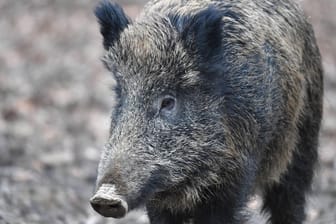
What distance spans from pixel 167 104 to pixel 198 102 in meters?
0.22

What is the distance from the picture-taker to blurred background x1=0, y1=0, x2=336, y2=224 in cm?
811

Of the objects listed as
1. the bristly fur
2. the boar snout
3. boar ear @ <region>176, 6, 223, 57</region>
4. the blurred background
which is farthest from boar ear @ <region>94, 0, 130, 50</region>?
the blurred background

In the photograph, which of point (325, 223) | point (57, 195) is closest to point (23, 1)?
point (57, 195)

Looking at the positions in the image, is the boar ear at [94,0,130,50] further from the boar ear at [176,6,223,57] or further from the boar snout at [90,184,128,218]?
the boar snout at [90,184,128,218]

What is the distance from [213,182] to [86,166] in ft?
13.9

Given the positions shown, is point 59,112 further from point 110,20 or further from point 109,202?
point 109,202

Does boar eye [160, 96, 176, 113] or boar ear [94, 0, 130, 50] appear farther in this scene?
boar ear [94, 0, 130, 50]

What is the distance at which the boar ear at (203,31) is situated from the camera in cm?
555

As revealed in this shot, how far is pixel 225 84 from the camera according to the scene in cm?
564

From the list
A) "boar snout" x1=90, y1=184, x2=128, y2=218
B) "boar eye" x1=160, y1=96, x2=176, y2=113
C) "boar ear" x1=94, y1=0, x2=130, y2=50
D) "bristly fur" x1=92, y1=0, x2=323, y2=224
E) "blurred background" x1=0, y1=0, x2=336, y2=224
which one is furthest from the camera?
"blurred background" x1=0, y1=0, x2=336, y2=224

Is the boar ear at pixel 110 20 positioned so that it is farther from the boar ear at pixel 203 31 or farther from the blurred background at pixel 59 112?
the blurred background at pixel 59 112

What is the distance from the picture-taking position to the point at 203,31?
5.54 m

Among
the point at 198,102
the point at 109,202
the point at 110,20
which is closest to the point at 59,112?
the point at 110,20

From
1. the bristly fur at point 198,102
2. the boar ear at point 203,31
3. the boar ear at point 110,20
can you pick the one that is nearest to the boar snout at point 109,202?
the bristly fur at point 198,102
